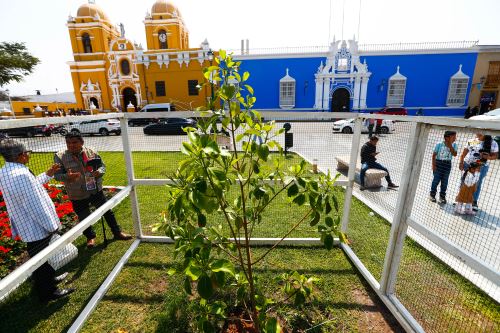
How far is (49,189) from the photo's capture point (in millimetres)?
5453

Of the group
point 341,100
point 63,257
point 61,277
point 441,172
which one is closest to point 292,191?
point 441,172

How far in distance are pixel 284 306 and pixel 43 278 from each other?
259 cm

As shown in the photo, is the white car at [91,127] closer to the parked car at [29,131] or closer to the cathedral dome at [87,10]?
the parked car at [29,131]

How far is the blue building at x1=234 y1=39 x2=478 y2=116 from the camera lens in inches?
933

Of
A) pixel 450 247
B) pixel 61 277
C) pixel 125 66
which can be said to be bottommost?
pixel 61 277

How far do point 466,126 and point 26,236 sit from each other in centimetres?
393

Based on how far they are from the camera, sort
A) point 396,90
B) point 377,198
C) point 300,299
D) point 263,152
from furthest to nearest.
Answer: point 396,90, point 377,198, point 300,299, point 263,152

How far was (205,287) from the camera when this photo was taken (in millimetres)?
1337

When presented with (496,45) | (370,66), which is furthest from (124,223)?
(496,45)

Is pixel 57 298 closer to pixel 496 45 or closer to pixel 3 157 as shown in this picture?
pixel 3 157

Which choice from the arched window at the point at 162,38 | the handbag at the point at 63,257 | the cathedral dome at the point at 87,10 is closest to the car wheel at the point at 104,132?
the handbag at the point at 63,257

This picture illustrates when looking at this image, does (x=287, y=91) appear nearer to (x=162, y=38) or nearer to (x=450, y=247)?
(x=162, y=38)

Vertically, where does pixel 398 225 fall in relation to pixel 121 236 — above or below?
above

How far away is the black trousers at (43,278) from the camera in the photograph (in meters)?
2.74
